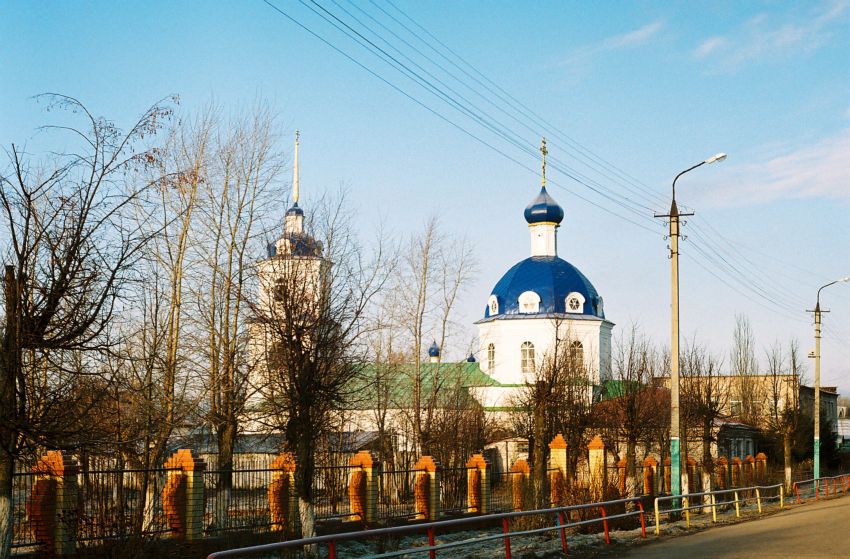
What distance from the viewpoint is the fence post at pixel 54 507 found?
1491 cm

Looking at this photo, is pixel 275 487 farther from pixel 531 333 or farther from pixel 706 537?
pixel 531 333

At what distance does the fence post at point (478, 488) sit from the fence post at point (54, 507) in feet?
40.9

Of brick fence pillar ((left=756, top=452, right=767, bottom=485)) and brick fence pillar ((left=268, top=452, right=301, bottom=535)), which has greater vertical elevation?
brick fence pillar ((left=268, top=452, right=301, bottom=535))

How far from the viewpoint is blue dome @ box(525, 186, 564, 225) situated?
61250 mm

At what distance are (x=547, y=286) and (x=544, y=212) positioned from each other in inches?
204

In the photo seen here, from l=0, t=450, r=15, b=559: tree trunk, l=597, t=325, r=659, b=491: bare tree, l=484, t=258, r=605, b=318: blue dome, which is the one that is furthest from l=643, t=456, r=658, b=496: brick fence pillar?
l=0, t=450, r=15, b=559: tree trunk

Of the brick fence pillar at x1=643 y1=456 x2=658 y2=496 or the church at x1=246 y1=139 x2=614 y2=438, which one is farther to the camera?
the church at x1=246 y1=139 x2=614 y2=438

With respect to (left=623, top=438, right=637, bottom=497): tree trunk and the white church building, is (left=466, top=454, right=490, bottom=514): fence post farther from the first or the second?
the white church building

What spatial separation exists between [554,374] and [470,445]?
12002 millimetres

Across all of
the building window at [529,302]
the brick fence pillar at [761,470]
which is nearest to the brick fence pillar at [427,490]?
the brick fence pillar at [761,470]

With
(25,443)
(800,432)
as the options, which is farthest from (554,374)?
(800,432)

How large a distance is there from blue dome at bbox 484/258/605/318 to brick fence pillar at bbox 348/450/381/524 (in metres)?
36.9

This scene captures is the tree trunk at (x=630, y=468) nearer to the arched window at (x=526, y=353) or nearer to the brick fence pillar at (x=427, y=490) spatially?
the brick fence pillar at (x=427, y=490)

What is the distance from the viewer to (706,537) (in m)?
18.2
